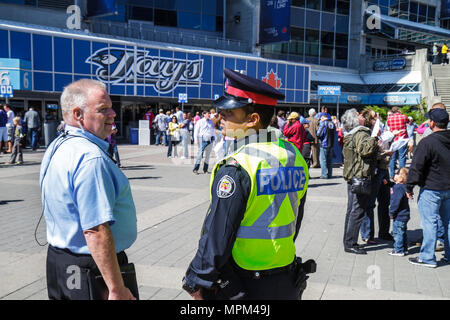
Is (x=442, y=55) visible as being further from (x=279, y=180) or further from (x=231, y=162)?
(x=231, y=162)

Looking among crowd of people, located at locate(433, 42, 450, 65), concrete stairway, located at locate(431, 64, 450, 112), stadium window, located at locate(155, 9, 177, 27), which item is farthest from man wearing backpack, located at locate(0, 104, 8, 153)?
crowd of people, located at locate(433, 42, 450, 65)

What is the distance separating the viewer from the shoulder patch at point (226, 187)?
199 centimetres

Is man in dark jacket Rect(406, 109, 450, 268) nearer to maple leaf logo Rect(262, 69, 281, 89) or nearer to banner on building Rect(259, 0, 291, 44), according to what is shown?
maple leaf logo Rect(262, 69, 281, 89)

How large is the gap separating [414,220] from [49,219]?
6480mm

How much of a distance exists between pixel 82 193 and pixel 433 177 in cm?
411

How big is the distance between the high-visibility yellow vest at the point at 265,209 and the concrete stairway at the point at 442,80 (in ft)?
99.8

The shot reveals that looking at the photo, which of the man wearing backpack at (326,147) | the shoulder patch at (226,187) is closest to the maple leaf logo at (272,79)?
the man wearing backpack at (326,147)

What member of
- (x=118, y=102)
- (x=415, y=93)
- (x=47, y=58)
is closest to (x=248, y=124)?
(x=47, y=58)

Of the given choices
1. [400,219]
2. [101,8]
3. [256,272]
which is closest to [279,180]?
[256,272]

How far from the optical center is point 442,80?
33.5 m

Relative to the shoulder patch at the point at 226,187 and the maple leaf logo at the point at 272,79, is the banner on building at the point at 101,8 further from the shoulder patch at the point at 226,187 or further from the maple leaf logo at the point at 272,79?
the shoulder patch at the point at 226,187

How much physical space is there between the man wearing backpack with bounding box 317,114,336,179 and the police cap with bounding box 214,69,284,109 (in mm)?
9796
